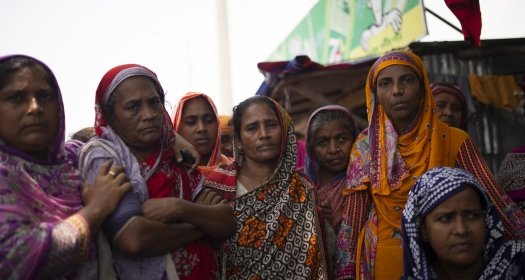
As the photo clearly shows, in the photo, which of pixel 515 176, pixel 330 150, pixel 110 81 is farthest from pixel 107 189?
pixel 515 176

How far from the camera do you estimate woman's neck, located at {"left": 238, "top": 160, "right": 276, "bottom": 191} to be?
3506 millimetres

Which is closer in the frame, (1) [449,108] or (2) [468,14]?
(2) [468,14]

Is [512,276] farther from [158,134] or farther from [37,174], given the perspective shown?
[37,174]

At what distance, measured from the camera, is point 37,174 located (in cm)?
232

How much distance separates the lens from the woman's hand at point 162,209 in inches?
99.3

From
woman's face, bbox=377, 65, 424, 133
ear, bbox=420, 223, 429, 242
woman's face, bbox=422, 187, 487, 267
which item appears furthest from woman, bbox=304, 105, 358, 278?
woman's face, bbox=422, 187, 487, 267

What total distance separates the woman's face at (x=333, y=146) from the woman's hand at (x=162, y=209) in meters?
1.85

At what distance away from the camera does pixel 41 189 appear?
229 cm

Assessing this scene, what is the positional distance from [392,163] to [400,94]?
44 centimetres

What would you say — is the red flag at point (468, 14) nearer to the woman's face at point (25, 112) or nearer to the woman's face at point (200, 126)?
the woman's face at point (200, 126)

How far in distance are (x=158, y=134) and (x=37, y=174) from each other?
0.65 metres

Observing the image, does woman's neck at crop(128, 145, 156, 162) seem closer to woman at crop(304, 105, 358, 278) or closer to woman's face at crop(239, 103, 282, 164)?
woman's face at crop(239, 103, 282, 164)

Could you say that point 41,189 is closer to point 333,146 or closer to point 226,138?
point 333,146

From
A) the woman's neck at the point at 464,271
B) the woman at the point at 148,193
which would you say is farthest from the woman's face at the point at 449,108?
the woman at the point at 148,193
